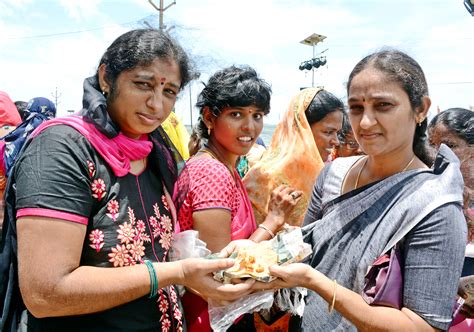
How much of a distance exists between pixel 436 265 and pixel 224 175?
3.51 feet

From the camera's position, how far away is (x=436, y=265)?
1445mm

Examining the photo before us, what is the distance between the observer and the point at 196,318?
204 centimetres

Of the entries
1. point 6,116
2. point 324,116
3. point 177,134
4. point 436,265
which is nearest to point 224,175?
point 436,265

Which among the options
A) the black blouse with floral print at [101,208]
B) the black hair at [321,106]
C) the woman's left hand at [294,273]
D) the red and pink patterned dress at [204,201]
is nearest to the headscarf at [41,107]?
the black hair at [321,106]

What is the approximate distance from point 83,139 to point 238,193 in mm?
985

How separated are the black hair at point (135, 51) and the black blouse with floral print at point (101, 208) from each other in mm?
339

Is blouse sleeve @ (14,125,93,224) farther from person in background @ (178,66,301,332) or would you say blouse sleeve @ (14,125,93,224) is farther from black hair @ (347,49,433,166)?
black hair @ (347,49,433,166)

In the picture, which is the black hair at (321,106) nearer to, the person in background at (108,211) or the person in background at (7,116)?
the person in background at (108,211)

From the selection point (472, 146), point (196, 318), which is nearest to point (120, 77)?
point (196, 318)

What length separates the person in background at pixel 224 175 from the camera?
6.67 feet

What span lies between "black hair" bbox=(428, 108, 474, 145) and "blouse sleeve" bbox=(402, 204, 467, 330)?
2045mm

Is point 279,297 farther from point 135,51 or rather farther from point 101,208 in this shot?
point 135,51

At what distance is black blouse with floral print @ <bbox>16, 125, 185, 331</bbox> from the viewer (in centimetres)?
137

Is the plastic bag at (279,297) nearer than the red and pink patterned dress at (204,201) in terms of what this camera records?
Yes
